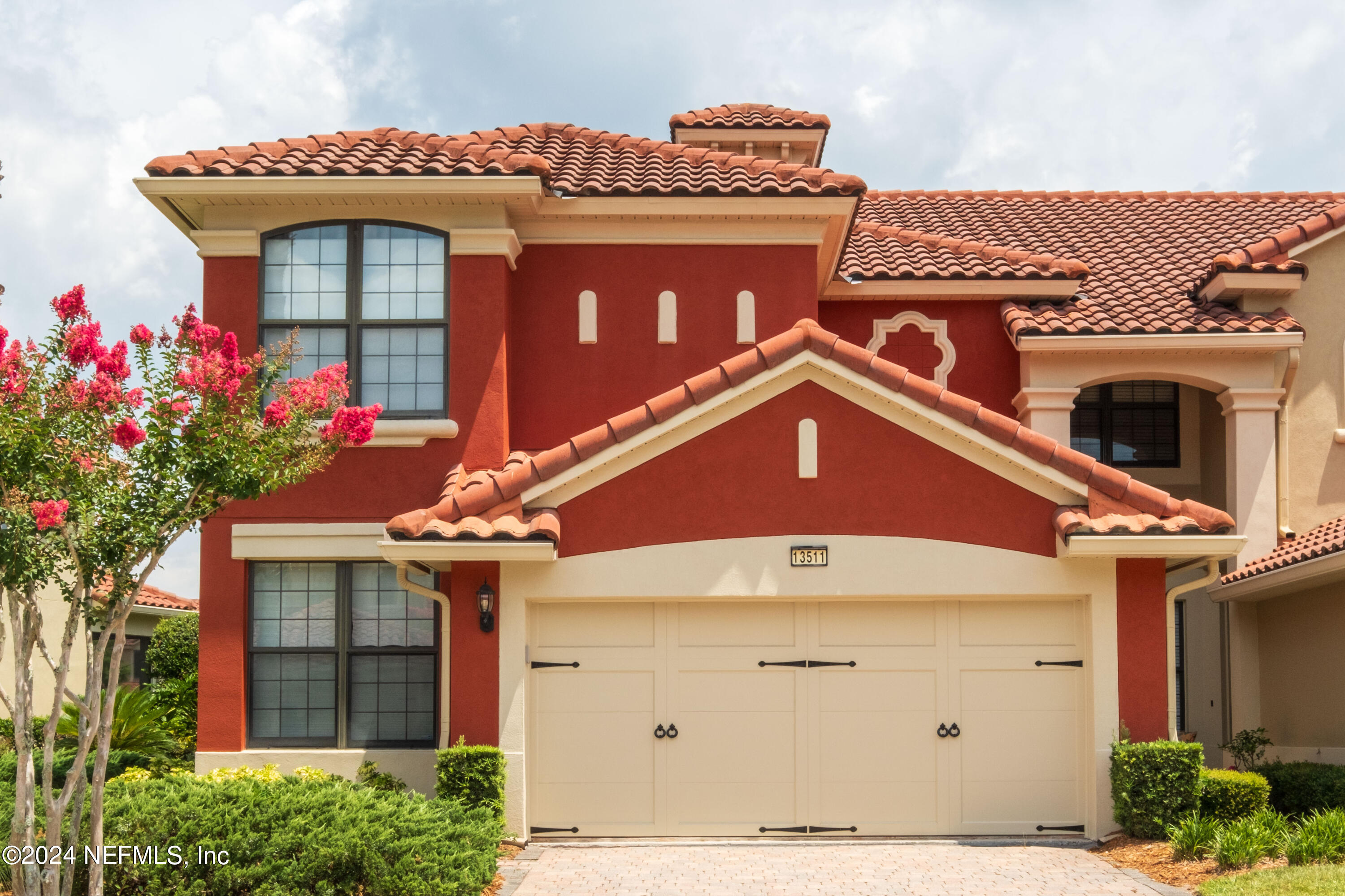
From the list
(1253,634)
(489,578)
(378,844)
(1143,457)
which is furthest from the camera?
(1143,457)

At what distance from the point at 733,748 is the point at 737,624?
121cm

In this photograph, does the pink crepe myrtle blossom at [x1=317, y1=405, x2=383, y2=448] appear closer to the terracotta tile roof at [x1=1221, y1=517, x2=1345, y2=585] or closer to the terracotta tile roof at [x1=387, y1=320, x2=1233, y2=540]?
the terracotta tile roof at [x1=387, y1=320, x2=1233, y2=540]

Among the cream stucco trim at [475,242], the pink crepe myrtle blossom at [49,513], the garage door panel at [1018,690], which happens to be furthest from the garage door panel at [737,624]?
the pink crepe myrtle blossom at [49,513]

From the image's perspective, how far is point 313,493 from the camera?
42.9ft

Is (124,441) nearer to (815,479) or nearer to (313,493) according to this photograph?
(313,493)

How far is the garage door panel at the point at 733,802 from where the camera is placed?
1185cm

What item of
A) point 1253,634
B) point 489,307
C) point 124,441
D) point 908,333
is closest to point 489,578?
point 489,307

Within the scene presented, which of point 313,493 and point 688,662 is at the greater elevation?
point 313,493

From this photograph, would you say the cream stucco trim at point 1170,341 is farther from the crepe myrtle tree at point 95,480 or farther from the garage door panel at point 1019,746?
the crepe myrtle tree at point 95,480

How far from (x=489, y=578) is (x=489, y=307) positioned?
10.5ft

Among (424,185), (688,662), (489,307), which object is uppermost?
(424,185)

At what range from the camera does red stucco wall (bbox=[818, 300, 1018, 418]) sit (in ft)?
52.2

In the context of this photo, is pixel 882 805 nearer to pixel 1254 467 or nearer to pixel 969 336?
pixel 969 336

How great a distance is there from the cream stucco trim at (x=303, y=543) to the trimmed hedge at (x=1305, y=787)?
32.3 ft
